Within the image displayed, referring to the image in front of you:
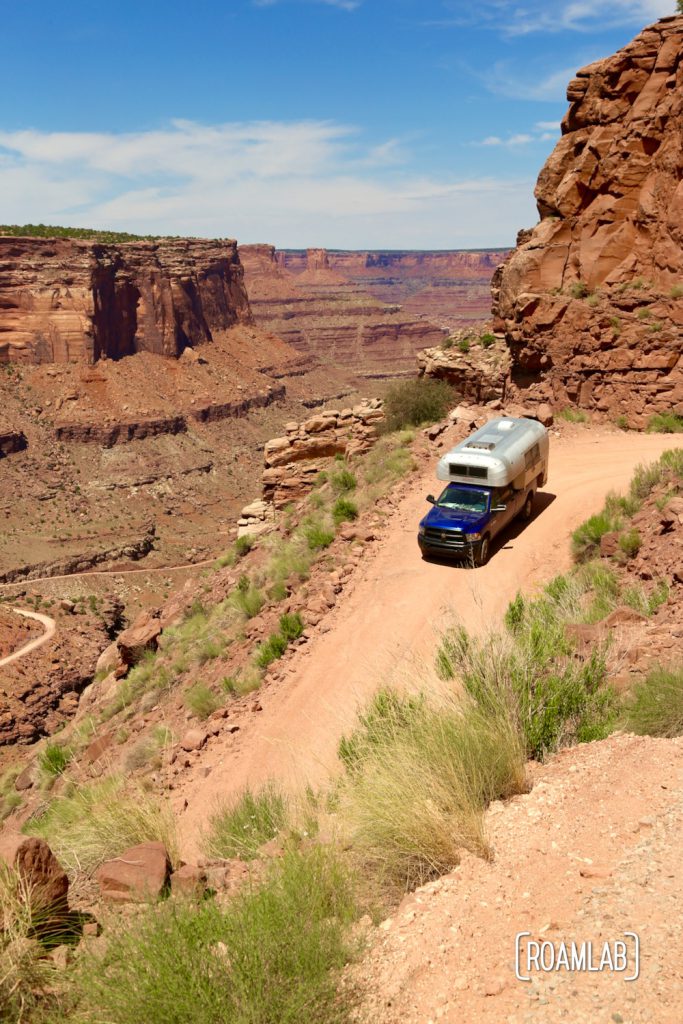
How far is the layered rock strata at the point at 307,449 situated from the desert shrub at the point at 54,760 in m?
10.4

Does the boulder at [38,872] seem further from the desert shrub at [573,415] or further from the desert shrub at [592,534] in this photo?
the desert shrub at [573,415]

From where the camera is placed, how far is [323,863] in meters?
5.48

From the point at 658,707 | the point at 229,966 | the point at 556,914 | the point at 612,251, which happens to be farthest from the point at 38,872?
the point at 612,251

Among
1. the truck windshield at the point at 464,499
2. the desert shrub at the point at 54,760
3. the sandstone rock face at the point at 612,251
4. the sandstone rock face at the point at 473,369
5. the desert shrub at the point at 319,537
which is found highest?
the sandstone rock face at the point at 612,251

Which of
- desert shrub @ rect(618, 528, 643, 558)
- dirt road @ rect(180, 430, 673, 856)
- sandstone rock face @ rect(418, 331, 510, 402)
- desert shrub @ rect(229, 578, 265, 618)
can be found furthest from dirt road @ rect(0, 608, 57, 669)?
desert shrub @ rect(618, 528, 643, 558)

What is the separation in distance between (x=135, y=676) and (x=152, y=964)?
14.3 metres

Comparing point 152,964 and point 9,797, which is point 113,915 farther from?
point 9,797

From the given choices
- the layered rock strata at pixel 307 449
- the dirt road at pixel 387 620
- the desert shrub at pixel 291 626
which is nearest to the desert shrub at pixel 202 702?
the dirt road at pixel 387 620

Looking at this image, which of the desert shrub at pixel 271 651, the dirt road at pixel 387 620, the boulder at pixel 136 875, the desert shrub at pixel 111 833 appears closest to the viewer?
the boulder at pixel 136 875

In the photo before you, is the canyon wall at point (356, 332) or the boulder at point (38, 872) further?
the canyon wall at point (356, 332)

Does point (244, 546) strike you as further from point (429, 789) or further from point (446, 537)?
point (429, 789)

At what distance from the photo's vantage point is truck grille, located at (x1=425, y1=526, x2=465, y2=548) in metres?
14.6

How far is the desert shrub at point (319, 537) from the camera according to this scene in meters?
17.2

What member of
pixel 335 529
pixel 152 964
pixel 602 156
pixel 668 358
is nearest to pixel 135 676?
pixel 335 529
